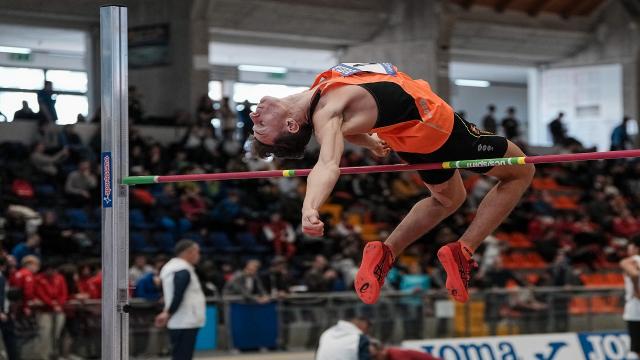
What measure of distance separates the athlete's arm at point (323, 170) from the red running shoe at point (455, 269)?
88 cm

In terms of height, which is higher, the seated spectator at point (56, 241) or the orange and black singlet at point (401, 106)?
the orange and black singlet at point (401, 106)

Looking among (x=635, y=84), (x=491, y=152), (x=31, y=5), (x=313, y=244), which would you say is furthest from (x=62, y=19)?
(x=491, y=152)

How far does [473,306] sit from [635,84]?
513 inches

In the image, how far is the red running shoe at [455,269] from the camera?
17.7ft

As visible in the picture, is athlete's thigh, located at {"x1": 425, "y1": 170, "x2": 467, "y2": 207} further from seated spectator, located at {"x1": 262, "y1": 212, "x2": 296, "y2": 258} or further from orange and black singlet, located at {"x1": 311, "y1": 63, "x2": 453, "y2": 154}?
seated spectator, located at {"x1": 262, "y1": 212, "x2": 296, "y2": 258}

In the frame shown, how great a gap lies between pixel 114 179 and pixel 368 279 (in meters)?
1.54

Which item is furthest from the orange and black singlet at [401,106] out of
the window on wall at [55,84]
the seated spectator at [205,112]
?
the window on wall at [55,84]

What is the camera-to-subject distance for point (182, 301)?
9086 millimetres

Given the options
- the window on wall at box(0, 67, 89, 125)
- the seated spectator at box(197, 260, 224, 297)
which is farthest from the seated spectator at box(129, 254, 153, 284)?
the window on wall at box(0, 67, 89, 125)

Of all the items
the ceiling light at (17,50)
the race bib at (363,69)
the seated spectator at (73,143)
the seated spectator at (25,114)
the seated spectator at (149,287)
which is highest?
the ceiling light at (17,50)

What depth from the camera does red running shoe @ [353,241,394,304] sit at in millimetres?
5281

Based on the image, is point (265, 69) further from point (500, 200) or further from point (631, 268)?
point (500, 200)

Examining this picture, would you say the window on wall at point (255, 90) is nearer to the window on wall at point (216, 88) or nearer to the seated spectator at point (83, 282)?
the window on wall at point (216, 88)

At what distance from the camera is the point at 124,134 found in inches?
238
